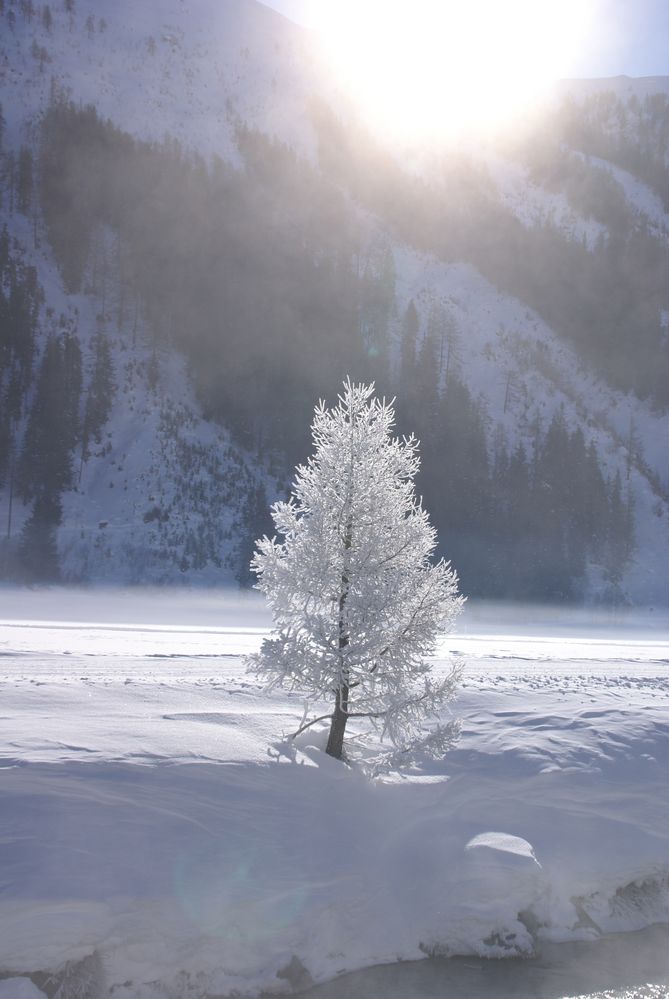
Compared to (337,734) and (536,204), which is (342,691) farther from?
(536,204)

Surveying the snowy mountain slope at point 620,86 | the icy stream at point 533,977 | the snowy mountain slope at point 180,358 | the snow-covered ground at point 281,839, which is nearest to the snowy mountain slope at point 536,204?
the snowy mountain slope at point 180,358

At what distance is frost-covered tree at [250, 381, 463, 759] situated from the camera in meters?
9.98

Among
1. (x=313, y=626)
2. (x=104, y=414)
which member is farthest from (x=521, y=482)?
(x=313, y=626)

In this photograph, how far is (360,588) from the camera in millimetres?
10055

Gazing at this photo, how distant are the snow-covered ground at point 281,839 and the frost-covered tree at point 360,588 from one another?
122cm

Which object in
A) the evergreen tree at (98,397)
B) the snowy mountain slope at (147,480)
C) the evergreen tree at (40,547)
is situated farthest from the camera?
the evergreen tree at (98,397)

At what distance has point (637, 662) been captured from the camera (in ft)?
83.6

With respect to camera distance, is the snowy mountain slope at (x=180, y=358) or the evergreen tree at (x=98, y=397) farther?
the evergreen tree at (x=98, y=397)

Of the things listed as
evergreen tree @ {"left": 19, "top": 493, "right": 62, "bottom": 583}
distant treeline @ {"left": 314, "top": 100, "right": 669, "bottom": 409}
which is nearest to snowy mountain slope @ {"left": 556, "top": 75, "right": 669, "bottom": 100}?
distant treeline @ {"left": 314, "top": 100, "right": 669, "bottom": 409}

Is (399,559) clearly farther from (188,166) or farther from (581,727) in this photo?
(188,166)

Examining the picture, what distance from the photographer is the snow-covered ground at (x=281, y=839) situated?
23.6ft

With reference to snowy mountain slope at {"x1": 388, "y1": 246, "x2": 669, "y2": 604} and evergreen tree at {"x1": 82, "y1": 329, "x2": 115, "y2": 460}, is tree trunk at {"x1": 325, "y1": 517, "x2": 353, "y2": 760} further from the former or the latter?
snowy mountain slope at {"x1": 388, "y1": 246, "x2": 669, "y2": 604}

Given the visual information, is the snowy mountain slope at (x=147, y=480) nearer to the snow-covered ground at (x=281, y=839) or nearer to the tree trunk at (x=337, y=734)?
the snow-covered ground at (x=281, y=839)

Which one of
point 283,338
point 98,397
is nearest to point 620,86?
point 283,338
